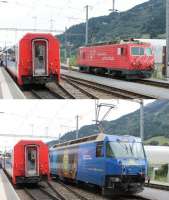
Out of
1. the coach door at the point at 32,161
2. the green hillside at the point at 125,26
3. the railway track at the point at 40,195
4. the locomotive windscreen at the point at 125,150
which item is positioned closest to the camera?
the locomotive windscreen at the point at 125,150

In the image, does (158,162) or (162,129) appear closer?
(158,162)

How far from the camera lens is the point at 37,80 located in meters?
21.2

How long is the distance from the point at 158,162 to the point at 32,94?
61.1 ft

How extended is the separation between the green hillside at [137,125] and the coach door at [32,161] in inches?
988

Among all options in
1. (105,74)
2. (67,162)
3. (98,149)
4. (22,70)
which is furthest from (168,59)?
(98,149)

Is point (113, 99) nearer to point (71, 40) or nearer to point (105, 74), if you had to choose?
point (105, 74)

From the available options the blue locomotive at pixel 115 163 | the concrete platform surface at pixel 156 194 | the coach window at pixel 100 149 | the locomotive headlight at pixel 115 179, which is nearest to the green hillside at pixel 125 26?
the concrete platform surface at pixel 156 194

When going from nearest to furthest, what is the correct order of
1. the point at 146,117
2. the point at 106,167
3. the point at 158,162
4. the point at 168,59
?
the point at 106,167 < the point at 168,59 < the point at 158,162 < the point at 146,117

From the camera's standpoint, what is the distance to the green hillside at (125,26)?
69812 millimetres

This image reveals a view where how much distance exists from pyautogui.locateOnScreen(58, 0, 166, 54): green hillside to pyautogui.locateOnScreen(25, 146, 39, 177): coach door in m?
42.5

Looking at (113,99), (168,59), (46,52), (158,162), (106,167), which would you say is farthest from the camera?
(158,162)

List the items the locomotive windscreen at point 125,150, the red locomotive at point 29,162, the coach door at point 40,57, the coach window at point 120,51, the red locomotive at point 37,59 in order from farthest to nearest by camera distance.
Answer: the coach window at point 120,51 → the red locomotive at point 29,162 → the coach door at point 40,57 → the red locomotive at point 37,59 → the locomotive windscreen at point 125,150

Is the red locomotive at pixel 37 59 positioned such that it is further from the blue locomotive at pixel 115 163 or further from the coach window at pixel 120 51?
the coach window at pixel 120 51

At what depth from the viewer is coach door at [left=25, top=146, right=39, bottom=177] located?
24.8 metres
